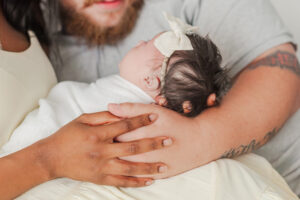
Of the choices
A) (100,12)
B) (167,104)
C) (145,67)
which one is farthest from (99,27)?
(167,104)

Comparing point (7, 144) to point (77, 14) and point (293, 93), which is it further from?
point (293, 93)

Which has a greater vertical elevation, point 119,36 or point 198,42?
point 198,42

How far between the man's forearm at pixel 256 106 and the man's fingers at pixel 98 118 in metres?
0.26

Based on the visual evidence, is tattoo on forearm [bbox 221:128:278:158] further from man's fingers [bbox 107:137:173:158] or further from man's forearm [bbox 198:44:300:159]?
man's fingers [bbox 107:137:173:158]

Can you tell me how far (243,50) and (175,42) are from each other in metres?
0.40

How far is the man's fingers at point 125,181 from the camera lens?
35.5 inches

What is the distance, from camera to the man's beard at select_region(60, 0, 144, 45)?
1503 mm

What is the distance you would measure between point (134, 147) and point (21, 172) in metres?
0.31

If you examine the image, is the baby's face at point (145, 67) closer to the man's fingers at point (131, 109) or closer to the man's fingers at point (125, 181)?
the man's fingers at point (131, 109)

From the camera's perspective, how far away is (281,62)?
1.28 meters

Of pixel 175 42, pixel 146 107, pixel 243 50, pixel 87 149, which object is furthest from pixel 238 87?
pixel 87 149

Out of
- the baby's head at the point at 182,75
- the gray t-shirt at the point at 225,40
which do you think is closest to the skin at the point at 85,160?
the baby's head at the point at 182,75

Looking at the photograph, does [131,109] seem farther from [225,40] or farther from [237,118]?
[225,40]

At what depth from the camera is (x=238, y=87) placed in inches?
47.6
